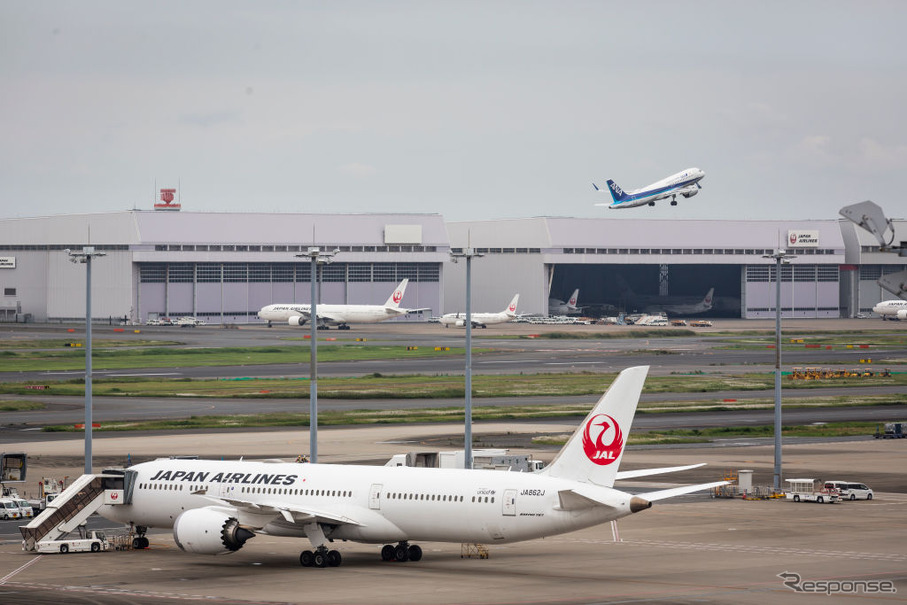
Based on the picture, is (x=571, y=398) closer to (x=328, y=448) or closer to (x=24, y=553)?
(x=328, y=448)

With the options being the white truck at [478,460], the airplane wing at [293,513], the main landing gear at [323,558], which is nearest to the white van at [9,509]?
the white truck at [478,460]

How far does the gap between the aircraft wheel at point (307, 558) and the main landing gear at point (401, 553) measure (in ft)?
9.07

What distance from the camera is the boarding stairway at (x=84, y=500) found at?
183 feet

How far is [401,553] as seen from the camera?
5169cm

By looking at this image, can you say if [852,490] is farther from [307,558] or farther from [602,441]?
[307,558]

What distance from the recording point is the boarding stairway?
55.8 metres

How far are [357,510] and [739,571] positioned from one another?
1391cm

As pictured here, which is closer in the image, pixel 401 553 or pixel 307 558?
pixel 307 558

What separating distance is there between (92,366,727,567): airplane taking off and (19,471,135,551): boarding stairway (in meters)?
0.83

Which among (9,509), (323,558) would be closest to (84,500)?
(9,509)

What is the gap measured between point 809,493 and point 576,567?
24.0 meters

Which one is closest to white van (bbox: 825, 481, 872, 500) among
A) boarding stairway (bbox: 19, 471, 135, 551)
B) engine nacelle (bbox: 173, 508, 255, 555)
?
engine nacelle (bbox: 173, 508, 255, 555)

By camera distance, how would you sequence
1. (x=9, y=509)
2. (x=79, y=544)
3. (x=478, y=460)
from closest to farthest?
(x=79, y=544), (x=9, y=509), (x=478, y=460)

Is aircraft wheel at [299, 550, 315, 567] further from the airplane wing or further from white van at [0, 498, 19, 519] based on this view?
white van at [0, 498, 19, 519]
